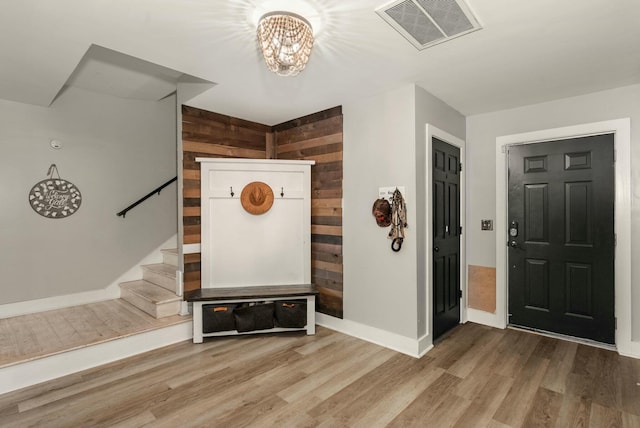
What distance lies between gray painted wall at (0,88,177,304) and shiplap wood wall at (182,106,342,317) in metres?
1.23

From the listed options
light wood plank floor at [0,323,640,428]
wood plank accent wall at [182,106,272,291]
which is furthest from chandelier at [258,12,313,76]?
light wood plank floor at [0,323,640,428]

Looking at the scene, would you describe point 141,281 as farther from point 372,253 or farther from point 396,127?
point 396,127

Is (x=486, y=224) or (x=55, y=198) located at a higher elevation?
(x=55, y=198)

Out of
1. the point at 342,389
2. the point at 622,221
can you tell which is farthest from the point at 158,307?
the point at 622,221

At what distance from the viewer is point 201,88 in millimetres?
3062

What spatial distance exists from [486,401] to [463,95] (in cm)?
262

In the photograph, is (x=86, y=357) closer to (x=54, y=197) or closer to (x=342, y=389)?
(x=54, y=197)

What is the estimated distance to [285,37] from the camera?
174 cm

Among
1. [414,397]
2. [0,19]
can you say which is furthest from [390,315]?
[0,19]

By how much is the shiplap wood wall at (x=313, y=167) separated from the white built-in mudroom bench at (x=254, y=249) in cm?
12

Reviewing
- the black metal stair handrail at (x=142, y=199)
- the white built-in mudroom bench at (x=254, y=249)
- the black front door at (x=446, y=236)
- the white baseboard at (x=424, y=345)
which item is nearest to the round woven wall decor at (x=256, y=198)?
the white built-in mudroom bench at (x=254, y=249)

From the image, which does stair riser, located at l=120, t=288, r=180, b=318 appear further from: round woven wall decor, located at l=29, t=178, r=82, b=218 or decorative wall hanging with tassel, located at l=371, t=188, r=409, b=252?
decorative wall hanging with tassel, located at l=371, t=188, r=409, b=252

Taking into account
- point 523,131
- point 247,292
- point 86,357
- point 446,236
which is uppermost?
point 523,131

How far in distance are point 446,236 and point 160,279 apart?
11.0ft
